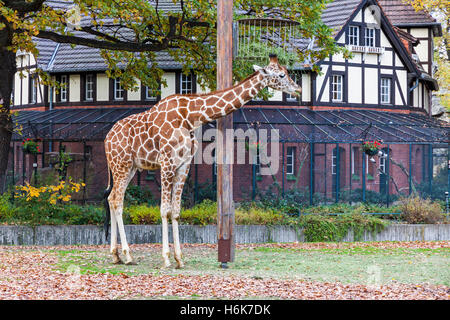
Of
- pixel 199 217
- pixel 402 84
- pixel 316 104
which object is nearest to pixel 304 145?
pixel 316 104

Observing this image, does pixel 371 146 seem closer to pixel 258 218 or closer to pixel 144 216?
pixel 258 218

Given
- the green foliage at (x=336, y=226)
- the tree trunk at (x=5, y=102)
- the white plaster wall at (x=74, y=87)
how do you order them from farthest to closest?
1. the white plaster wall at (x=74, y=87)
2. the tree trunk at (x=5, y=102)
3. the green foliage at (x=336, y=226)

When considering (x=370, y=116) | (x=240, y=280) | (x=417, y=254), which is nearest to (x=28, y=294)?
(x=240, y=280)

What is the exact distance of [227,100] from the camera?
11.0 meters

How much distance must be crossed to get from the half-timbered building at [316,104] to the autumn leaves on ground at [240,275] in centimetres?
1211

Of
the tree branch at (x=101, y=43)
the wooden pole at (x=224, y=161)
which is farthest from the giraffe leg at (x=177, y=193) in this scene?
the tree branch at (x=101, y=43)

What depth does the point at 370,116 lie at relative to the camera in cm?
2836

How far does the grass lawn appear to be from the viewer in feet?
33.4

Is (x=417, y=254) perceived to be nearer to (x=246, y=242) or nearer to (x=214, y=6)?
(x=246, y=242)

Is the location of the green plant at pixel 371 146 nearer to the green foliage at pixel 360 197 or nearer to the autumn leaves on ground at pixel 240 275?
the green foliage at pixel 360 197

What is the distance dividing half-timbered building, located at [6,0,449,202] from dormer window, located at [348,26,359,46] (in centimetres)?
5

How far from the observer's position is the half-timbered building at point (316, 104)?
26.8 metres

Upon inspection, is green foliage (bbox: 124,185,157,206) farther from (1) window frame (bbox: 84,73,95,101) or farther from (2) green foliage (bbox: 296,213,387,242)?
(1) window frame (bbox: 84,73,95,101)

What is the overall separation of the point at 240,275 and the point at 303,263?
1833 mm
